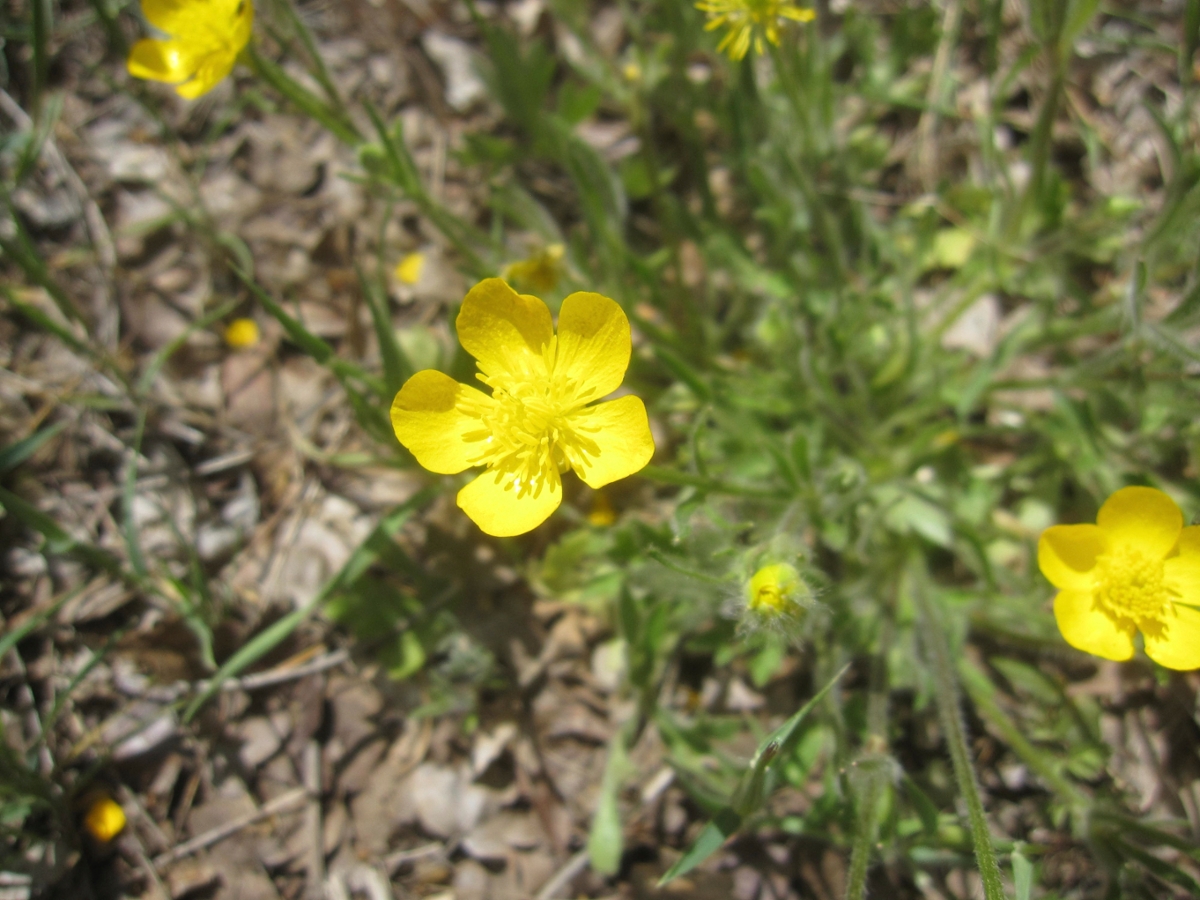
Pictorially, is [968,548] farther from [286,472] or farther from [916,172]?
[286,472]

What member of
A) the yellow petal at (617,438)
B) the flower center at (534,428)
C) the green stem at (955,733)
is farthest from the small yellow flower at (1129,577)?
the flower center at (534,428)

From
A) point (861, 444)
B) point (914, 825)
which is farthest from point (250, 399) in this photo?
point (914, 825)

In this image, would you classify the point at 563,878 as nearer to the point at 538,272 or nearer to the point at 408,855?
the point at 408,855

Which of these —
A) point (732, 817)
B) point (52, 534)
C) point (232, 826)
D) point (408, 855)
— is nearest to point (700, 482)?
point (732, 817)

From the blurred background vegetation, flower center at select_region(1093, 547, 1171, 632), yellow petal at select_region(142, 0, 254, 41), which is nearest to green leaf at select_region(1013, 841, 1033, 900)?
the blurred background vegetation

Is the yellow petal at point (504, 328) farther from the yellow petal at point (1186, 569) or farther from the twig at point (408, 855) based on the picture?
the twig at point (408, 855)
